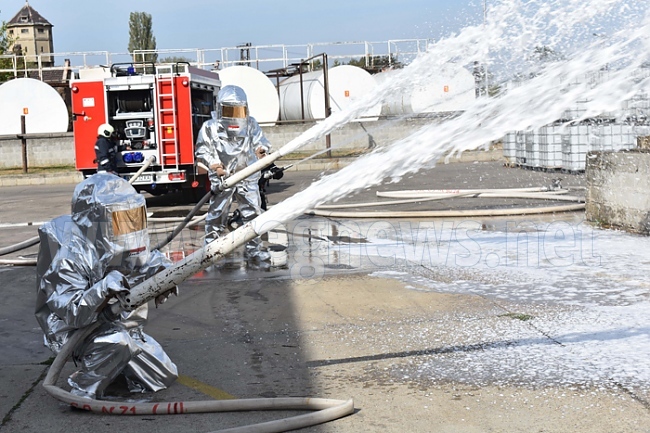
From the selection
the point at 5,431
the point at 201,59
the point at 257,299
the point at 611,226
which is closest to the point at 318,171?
the point at 201,59

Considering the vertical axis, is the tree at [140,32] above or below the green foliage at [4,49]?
above

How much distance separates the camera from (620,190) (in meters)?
8.98

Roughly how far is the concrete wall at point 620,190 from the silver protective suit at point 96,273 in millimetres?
6228

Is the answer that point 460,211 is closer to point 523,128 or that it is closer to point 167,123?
point 523,128

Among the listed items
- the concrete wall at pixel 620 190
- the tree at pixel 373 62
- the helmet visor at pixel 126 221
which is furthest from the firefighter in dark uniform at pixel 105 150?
the tree at pixel 373 62

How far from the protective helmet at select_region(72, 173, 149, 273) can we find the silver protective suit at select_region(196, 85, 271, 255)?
13.7 ft

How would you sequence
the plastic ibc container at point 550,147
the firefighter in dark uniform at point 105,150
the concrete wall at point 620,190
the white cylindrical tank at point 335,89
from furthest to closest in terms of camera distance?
the white cylindrical tank at point 335,89 < the plastic ibc container at point 550,147 < the firefighter in dark uniform at point 105,150 < the concrete wall at point 620,190

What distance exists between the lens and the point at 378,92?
19.3 ft

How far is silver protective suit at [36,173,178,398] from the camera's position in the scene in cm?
408

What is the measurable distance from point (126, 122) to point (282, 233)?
17.9 ft

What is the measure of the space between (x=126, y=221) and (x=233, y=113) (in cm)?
463

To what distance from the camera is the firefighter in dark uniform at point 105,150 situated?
12.6m

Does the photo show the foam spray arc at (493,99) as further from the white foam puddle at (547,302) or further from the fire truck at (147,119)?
the fire truck at (147,119)

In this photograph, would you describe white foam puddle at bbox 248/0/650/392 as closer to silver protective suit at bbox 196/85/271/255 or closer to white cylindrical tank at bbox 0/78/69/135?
silver protective suit at bbox 196/85/271/255
